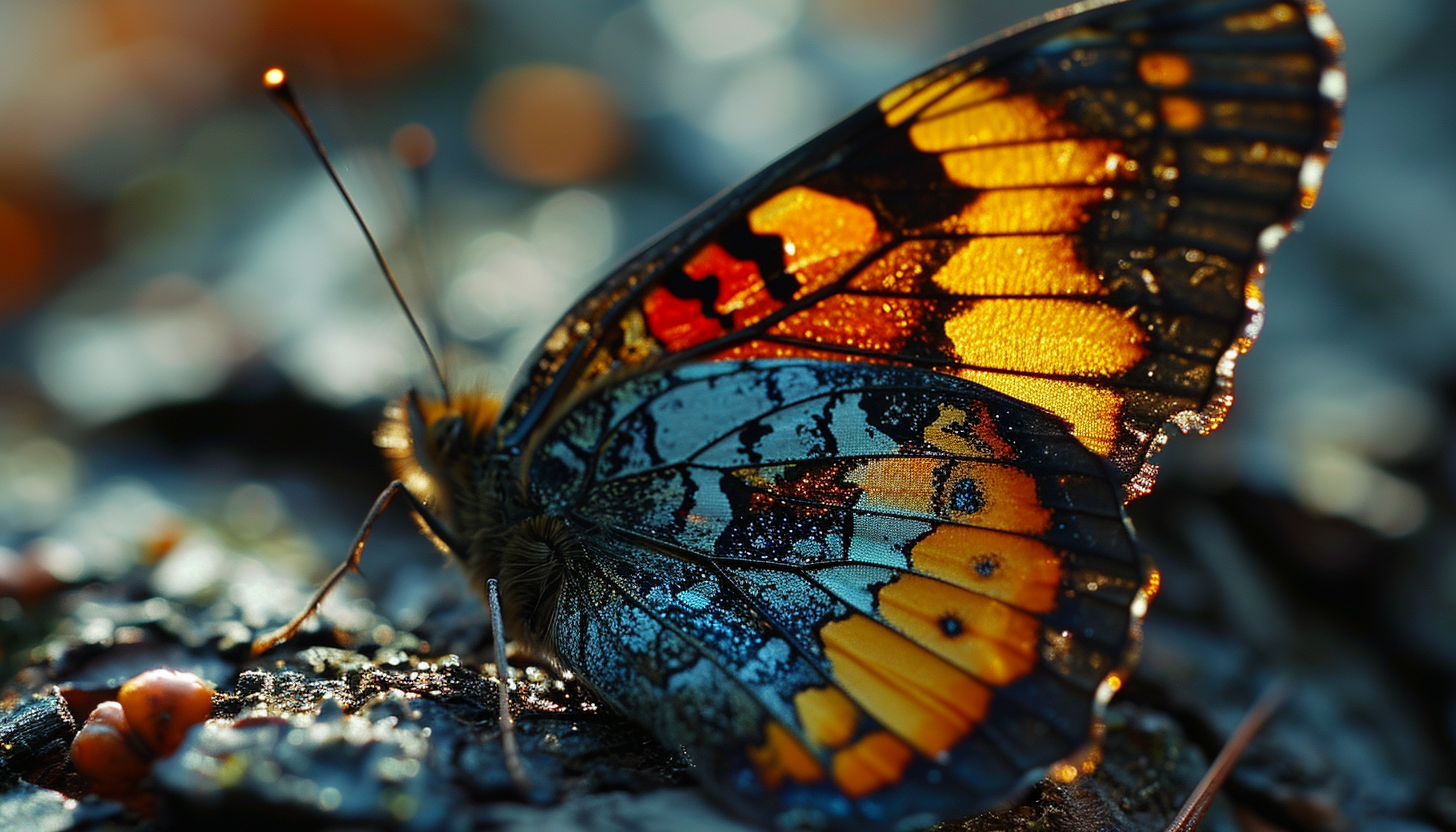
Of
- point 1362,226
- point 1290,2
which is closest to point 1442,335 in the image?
point 1362,226

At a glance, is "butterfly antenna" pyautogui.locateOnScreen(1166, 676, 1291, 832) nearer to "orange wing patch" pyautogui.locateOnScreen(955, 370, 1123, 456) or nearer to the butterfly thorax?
"orange wing patch" pyautogui.locateOnScreen(955, 370, 1123, 456)

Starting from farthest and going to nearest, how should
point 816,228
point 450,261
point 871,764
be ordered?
point 450,261 < point 816,228 < point 871,764

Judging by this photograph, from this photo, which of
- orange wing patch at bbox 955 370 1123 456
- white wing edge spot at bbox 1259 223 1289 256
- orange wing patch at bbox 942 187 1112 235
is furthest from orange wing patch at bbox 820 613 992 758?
white wing edge spot at bbox 1259 223 1289 256

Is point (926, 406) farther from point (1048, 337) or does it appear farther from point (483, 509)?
point (483, 509)

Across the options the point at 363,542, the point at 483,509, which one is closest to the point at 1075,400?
the point at 483,509

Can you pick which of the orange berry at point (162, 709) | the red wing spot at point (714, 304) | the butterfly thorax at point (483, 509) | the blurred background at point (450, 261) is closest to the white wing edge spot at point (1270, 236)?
the red wing spot at point (714, 304)
